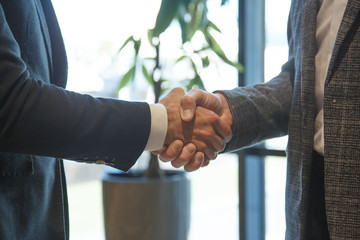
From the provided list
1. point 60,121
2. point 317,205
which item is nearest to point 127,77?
point 60,121

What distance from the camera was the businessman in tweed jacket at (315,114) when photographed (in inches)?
37.3

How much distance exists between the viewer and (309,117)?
3.60 feet

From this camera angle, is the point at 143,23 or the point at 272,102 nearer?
the point at 272,102

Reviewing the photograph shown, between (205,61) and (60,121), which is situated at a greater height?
(205,61)

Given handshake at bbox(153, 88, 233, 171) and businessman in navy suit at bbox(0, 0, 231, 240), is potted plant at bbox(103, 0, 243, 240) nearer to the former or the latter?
handshake at bbox(153, 88, 233, 171)

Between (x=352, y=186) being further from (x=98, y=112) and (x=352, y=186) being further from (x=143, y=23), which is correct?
(x=143, y=23)

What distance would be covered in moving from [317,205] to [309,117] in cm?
25

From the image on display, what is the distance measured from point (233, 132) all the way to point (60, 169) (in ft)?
1.90

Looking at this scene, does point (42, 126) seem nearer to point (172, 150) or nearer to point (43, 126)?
point (43, 126)

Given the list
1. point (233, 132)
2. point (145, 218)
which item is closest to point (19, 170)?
point (233, 132)

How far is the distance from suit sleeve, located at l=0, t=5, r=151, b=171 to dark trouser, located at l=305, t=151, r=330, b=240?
483mm

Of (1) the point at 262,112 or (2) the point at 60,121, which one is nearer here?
(2) the point at 60,121

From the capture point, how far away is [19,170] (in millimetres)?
1066

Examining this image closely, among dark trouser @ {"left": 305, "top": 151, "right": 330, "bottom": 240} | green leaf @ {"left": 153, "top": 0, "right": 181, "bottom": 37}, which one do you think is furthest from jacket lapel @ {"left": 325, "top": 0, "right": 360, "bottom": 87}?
green leaf @ {"left": 153, "top": 0, "right": 181, "bottom": 37}
